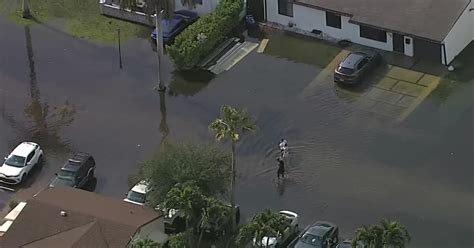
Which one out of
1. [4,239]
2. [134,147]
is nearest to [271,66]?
[134,147]

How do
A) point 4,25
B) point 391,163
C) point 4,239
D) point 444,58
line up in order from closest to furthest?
point 4,239 → point 391,163 → point 444,58 → point 4,25

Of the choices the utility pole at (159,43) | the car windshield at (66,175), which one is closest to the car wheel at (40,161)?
the car windshield at (66,175)

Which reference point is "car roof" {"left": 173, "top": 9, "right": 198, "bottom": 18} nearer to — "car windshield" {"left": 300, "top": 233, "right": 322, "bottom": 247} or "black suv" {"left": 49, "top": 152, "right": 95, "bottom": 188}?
"black suv" {"left": 49, "top": 152, "right": 95, "bottom": 188}

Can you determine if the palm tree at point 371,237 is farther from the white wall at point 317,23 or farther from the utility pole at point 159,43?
the white wall at point 317,23

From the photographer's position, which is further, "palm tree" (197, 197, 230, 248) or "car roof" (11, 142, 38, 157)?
"car roof" (11, 142, 38, 157)

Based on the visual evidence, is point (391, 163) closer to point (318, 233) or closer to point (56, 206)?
point (318, 233)

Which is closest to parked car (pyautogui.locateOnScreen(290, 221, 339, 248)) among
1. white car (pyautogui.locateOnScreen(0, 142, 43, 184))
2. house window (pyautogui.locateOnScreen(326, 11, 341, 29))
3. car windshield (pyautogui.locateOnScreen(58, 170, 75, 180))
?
car windshield (pyautogui.locateOnScreen(58, 170, 75, 180))

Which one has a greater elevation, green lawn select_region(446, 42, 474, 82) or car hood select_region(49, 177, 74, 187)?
car hood select_region(49, 177, 74, 187)
